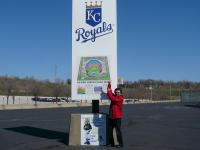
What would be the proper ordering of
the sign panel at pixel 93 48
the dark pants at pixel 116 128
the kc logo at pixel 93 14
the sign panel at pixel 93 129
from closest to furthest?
1. the dark pants at pixel 116 128
2. the sign panel at pixel 93 129
3. the sign panel at pixel 93 48
4. the kc logo at pixel 93 14

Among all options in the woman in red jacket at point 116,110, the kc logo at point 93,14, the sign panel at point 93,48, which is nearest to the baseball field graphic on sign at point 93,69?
the sign panel at point 93,48

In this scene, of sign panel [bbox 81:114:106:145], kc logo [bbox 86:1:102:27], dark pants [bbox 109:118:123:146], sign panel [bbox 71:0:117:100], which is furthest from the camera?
kc logo [bbox 86:1:102:27]

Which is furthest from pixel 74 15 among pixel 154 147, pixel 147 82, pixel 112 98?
pixel 147 82

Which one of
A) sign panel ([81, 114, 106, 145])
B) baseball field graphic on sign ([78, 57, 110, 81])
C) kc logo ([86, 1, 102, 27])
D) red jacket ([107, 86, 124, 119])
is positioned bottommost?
sign panel ([81, 114, 106, 145])

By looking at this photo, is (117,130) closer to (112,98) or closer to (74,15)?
(112,98)

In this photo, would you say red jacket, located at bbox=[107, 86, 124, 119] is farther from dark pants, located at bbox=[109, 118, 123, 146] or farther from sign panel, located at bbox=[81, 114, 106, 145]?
sign panel, located at bbox=[81, 114, 106, 145]

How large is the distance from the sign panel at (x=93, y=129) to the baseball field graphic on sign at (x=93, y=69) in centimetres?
123

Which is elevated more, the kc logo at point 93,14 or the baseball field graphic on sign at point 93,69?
the kc logo at point 93,14

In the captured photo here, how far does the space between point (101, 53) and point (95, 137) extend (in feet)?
8.63

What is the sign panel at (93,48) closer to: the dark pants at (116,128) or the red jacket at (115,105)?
the red jacket at (115,105)

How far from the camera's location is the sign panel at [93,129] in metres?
13.5

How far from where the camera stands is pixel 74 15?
567 inches

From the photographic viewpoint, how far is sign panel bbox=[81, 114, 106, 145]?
532 inches

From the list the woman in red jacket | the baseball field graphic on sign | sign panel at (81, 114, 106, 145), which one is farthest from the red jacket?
the baseball field graphic on sign
